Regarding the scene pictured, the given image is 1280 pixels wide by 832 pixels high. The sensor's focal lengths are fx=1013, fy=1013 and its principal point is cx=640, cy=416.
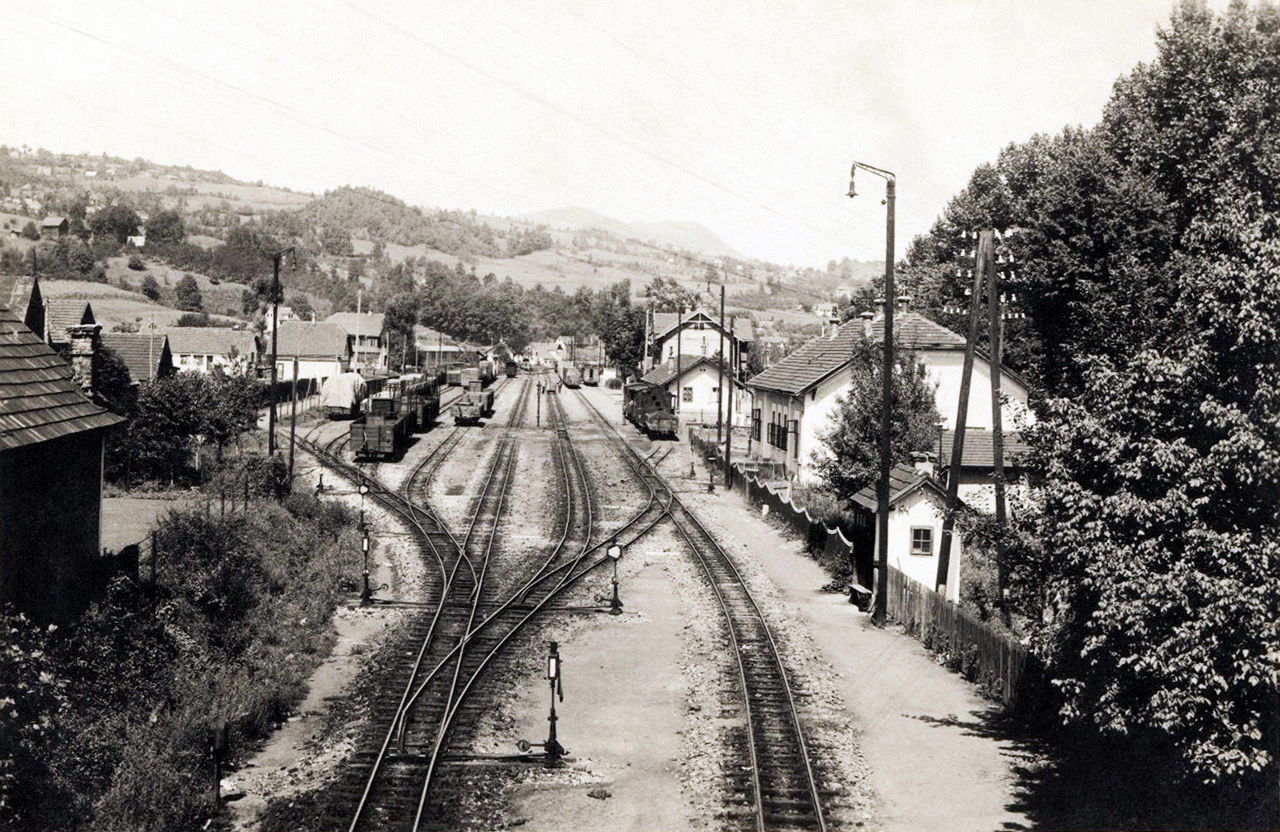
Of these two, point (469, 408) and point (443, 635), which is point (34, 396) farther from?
point (469, 408)

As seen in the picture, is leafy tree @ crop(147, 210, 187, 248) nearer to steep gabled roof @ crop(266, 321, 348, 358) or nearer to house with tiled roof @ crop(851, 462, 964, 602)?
steep gabled roof @ crop(266, 321, 348, 358)

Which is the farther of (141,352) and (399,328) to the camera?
(399,328)

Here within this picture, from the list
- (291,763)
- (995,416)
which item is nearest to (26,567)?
(291,763)

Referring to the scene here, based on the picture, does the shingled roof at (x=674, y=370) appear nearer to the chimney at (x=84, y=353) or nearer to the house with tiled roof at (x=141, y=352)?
Answer: the house with tiled roof at (x=141, y=352)

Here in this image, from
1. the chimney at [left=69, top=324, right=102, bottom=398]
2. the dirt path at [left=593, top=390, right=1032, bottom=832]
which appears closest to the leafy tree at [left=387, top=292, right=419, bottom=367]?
the chimney at [left=69, top=324, right=102, bottom=398]

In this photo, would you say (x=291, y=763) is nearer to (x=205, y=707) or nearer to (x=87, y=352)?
(x=205, y=707)

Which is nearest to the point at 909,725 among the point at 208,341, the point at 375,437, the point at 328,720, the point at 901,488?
the point at 328,720
